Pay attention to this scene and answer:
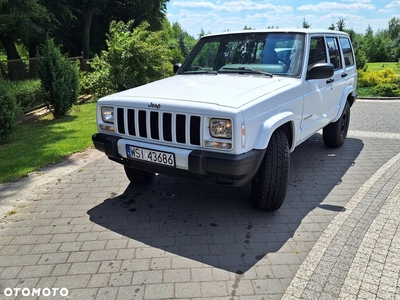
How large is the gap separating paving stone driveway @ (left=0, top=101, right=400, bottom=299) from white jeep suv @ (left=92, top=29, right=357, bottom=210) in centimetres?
41

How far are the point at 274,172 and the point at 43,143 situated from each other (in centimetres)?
551

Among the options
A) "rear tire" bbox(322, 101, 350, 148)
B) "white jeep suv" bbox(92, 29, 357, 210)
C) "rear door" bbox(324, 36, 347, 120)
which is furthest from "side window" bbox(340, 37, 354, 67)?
"white jeep suv" bbox(92, 29, 357, 210)

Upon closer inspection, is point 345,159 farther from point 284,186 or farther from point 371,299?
point 371,299

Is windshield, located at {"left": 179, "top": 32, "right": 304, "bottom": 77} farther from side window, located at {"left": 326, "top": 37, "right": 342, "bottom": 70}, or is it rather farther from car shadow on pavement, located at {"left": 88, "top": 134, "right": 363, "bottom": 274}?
car shadow on pavement, located at {"left": 88, "top": 134, "right": 363, "bottom": 274}

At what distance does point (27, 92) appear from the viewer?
10141 mm

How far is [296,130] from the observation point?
3.89m

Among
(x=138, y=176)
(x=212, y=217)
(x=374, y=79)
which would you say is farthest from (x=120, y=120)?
(x=374, y=79)

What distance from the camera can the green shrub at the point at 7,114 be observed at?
265 inches

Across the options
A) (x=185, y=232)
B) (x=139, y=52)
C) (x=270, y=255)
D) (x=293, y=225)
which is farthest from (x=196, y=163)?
(x=139, y=52)

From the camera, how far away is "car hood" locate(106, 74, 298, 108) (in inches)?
125

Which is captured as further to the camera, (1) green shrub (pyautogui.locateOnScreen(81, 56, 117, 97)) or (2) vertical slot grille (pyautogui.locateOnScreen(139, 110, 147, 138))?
(1) green shrub (pyautogui.locateOnScreen(81, 56, 117, 97))

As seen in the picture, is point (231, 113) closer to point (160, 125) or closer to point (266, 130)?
point (266, 130)

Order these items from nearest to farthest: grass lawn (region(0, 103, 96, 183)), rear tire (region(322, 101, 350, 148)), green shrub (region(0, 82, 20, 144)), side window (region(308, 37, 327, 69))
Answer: side window (region(308, 37, 327, 69)) → grass lawn (region(0, 103, 96, 183)) → rear tire (region(322, 101, 350, 148)) → green shrub (region(0, 82, 20, 144))

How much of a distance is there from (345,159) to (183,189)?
3.07 m
